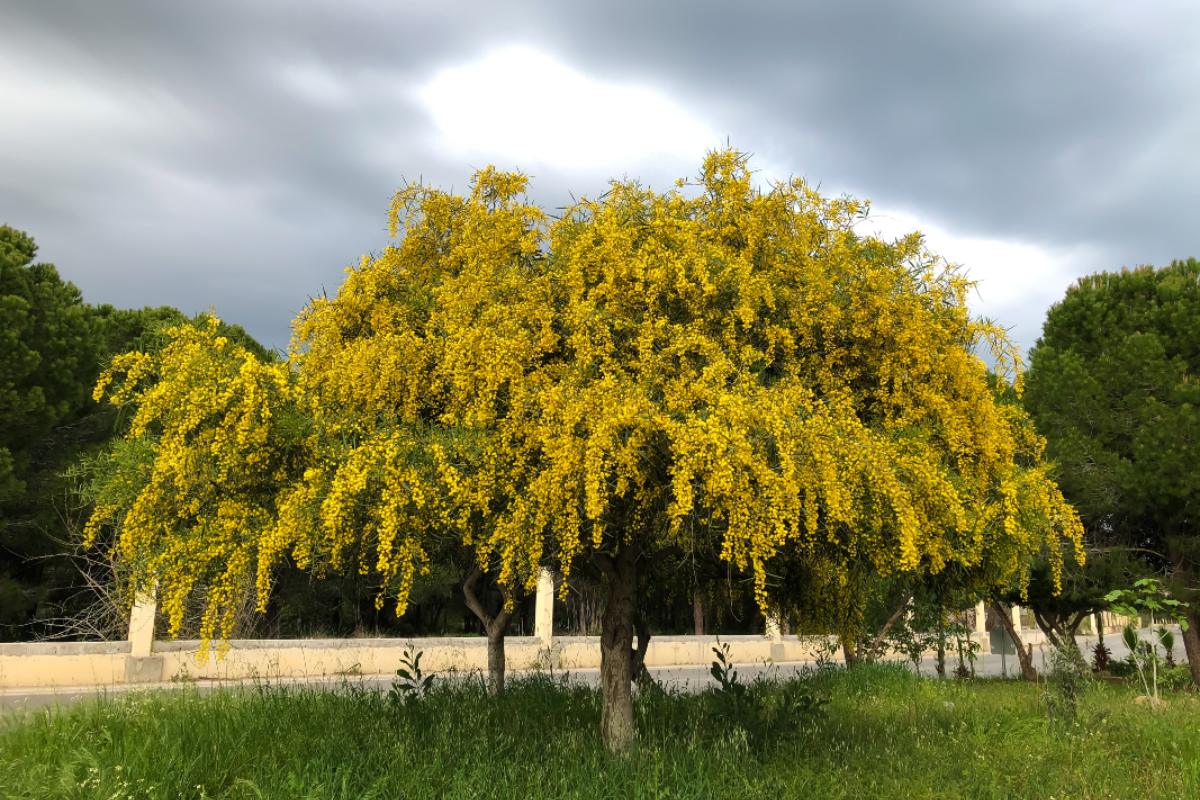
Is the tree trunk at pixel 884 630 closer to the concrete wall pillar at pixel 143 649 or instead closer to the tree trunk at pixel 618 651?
the tree trunk at pixel 618 651

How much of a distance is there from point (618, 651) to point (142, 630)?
48.5 feet

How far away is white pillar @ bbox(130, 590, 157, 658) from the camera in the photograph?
19.4 meters

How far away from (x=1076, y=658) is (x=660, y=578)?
7737mm

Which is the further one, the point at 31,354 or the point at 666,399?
the point at 31,354

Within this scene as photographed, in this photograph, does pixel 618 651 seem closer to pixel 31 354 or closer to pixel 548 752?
pixel 548 752

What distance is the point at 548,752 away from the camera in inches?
333

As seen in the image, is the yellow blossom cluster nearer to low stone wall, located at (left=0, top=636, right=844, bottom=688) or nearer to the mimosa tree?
the mimosa tree

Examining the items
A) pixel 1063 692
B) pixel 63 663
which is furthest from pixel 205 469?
pixel 63 663

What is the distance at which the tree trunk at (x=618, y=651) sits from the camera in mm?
8945

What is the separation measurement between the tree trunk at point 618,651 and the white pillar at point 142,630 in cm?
1412

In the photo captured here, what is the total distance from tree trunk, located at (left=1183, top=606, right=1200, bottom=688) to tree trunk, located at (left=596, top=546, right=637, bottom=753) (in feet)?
55.1

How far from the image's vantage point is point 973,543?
28.7ft

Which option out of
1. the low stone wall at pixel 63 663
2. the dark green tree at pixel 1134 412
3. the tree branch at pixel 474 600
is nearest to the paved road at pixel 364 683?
the low stone wall at pixel 63 663

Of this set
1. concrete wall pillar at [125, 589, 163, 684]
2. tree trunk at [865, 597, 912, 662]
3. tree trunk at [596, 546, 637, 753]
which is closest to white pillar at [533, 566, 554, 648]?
tree trunk at [865, 597, 912, 662]
